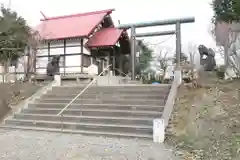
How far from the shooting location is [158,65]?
36.0m

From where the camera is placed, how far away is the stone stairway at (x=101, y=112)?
26.3ft

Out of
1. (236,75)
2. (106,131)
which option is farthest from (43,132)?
(236,75)

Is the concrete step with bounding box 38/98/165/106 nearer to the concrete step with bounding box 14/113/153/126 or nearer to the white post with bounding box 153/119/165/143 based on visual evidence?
the concrete step with bounding box 14/113/153/126

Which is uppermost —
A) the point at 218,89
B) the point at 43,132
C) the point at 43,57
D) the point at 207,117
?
the point at 43,57

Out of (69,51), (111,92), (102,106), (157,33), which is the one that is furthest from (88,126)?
(69,51)

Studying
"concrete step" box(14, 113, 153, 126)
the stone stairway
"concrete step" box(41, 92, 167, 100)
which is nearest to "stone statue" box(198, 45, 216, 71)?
the stone stairway

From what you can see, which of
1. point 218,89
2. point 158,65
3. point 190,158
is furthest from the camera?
point 158,65

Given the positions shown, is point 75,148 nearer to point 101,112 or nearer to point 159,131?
point 159,131

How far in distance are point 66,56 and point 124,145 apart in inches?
539

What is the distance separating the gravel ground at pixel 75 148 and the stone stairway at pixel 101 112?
64 cm

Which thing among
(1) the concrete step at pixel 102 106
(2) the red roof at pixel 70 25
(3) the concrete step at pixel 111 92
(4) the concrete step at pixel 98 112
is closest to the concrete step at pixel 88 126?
(4) the concrete step at pixel 98 112

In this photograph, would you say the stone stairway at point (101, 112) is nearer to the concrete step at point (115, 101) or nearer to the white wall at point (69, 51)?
the concrete step at point (115, 101)

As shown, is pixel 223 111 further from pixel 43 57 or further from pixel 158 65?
pixel 158 65

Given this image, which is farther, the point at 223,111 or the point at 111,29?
the point at 111,29
